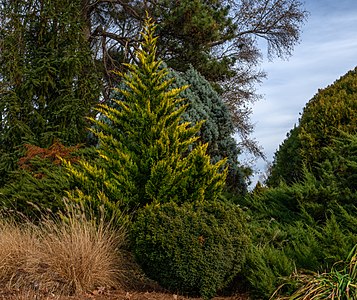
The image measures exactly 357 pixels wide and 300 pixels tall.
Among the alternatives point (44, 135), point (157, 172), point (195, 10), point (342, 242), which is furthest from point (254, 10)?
point (342, 242)

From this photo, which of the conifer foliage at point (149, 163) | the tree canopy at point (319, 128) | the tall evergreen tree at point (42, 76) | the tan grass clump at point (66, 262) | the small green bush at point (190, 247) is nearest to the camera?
the small green bush at point (190, 247)

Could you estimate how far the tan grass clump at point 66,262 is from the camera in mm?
5312

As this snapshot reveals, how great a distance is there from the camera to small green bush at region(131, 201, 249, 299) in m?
5.18

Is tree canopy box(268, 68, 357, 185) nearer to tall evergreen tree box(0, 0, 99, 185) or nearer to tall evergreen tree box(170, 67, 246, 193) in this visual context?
tall evergreen tree box(170, 67, 246, 193)

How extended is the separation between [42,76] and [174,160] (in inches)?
293

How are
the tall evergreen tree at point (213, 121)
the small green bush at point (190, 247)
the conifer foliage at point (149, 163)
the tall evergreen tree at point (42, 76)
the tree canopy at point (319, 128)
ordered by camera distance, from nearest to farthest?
the small green bush at point (190, 247) → the conifer foliage at point (149, 163) → the tree canopy at point (319, 128) → the tall evergreen tree at point (213, 121) → the tall evergreen tree at point (42, 76)

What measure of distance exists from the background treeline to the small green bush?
14mm

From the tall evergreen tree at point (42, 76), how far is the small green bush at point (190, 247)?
7418mm

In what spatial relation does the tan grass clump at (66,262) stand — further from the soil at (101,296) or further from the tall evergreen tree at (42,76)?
the tall evergreen tree at (42,76)

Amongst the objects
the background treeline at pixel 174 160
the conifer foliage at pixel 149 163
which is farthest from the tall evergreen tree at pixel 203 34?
the conifer foliage at pixel 149 163

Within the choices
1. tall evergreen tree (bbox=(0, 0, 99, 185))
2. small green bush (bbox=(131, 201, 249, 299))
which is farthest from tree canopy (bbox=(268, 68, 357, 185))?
tall evergreen tree (bbox=(0, 0, 99, 185))

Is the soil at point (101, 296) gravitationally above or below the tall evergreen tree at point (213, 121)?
below

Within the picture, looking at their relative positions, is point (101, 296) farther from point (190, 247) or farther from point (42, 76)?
point (42, 76)

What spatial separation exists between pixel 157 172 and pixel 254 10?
501 inches
